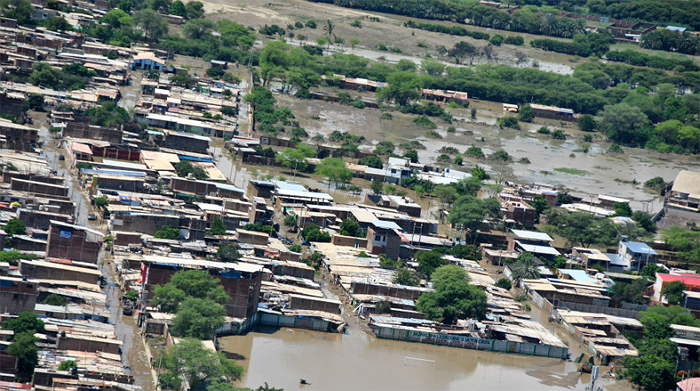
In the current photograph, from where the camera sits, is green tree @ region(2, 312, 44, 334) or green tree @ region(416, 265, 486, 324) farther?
green tree @ region(416, 265, 486, 324)

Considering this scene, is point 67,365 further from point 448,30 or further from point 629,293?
point 448,30

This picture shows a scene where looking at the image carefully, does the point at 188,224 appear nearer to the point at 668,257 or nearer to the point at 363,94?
the point at 668,257

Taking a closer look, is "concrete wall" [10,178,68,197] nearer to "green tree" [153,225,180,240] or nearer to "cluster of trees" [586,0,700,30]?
"green tree" [153,225,180,240]

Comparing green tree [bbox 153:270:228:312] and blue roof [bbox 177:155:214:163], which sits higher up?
blue roof [bbox 177:155:214:163]

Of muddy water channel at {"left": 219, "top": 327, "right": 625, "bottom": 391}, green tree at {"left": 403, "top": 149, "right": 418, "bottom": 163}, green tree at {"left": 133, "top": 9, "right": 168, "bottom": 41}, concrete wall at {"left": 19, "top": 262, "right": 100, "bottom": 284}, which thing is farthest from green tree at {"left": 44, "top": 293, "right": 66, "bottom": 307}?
green tree at {"left": 133, "top": 9, "right": 168, "bottom": 41}

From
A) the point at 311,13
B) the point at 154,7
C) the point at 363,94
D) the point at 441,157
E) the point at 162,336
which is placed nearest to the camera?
the point at 162,336

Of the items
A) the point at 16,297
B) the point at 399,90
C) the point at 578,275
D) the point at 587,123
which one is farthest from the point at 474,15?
the point at 16,297

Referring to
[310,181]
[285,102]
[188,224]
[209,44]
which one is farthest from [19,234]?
[209,44]
